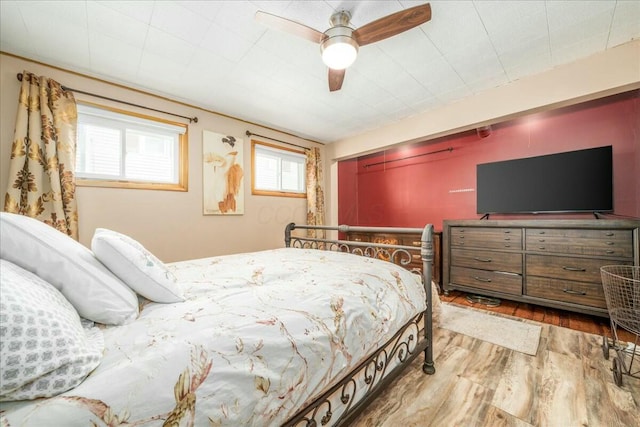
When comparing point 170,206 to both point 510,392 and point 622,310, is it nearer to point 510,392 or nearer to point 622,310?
point 510,392

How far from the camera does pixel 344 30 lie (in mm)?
1689

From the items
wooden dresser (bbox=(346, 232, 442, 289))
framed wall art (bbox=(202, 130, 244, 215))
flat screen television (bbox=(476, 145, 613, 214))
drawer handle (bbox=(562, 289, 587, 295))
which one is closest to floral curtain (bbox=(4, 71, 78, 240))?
framed wall art (bbox=(202, 130, 244, 215))

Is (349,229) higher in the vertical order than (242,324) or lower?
higher

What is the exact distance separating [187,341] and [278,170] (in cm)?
340

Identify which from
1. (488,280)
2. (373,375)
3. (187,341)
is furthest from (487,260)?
(187,341)

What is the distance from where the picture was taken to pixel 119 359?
622 mm

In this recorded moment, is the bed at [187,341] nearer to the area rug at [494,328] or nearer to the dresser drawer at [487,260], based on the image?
the area rug at [494,328]

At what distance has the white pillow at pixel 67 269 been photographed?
72 centimetres

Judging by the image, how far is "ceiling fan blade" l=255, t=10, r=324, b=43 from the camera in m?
1.52

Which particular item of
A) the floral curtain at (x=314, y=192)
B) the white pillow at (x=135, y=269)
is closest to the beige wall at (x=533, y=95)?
the floral curtain at (x=314, y=192)

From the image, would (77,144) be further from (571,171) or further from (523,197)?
(571,171)

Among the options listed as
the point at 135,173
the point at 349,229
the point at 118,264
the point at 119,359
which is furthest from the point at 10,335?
the point at 135,173

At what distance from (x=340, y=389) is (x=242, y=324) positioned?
571 millimetres

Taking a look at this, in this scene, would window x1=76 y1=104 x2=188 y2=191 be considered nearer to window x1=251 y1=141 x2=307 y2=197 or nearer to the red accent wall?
window x1=251 y1=141 x2=307 y2=197
